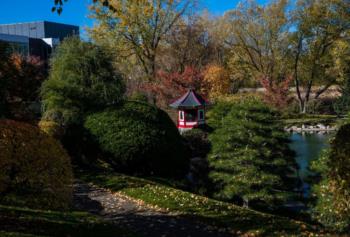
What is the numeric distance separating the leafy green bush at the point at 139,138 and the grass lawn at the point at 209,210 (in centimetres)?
112

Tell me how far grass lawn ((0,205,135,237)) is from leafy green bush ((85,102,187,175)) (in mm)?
4752

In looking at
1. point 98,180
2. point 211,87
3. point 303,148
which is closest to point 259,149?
point 98,180

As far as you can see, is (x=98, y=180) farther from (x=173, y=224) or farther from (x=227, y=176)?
(x=173, y=224)

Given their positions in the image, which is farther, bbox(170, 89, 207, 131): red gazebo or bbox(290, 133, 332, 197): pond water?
bbox(170, 89, 207, 131): red gazebo

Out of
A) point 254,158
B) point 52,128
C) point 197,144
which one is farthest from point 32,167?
point 197,144

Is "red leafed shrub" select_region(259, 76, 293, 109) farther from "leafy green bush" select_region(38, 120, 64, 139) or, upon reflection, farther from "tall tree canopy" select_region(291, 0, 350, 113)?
"leafy green bush" select_region(38, 120, 64, 139)

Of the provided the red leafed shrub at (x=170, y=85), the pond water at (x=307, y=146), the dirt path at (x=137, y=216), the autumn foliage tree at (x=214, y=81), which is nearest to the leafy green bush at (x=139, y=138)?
the dirt path at (x=137, y=216)

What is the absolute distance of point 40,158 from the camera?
7.02 meters

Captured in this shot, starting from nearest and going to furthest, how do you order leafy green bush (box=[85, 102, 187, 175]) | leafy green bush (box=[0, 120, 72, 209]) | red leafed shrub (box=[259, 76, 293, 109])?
leafy green bush (box=[0, 120, 72, 209])
leafy green bush (box=[85, 102, 187, 175])
red leafed shrub (box=[259, 76, 293, 109])

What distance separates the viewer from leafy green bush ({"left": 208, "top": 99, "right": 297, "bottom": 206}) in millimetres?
11516

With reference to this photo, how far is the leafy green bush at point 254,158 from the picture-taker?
11516 mm

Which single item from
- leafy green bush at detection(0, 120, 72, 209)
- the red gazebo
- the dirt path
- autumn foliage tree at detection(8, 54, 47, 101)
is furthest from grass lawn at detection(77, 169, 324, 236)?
autumn foliage tree at detection(8, 54, 47, 101)

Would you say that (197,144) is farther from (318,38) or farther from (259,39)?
(318,38)

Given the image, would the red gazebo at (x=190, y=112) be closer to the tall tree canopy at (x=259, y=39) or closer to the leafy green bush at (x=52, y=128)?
the leafy green bush at (x=52, y=128)
